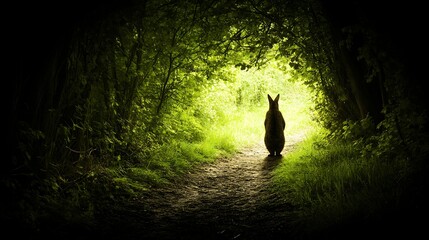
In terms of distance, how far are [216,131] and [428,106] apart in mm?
7643

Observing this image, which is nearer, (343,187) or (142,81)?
(343,187)

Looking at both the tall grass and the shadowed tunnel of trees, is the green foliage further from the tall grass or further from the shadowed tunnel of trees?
the shadowed tunnel of trees

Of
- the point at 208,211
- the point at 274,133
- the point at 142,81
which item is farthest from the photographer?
the point at 274,133

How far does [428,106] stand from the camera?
329 cm

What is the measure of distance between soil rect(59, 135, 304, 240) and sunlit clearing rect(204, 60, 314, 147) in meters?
2.42

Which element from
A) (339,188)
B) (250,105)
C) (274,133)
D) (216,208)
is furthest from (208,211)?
(250,105)

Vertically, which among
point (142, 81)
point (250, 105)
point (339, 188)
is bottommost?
point (339, 188)

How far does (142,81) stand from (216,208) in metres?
3.23

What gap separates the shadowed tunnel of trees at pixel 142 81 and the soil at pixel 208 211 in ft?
2.09

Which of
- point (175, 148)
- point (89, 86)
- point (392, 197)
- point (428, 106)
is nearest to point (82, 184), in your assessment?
point (89, 86)

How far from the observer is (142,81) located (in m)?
6.82

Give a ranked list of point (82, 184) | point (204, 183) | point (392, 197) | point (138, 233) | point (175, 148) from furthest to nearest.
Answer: point (175, 148) → point (204, 183) → point (82, 184) → point (138, 233) → point (392, 197)

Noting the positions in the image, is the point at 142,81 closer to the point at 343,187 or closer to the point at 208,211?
the point at 208,211

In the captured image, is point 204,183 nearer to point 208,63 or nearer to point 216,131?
point 208,63
